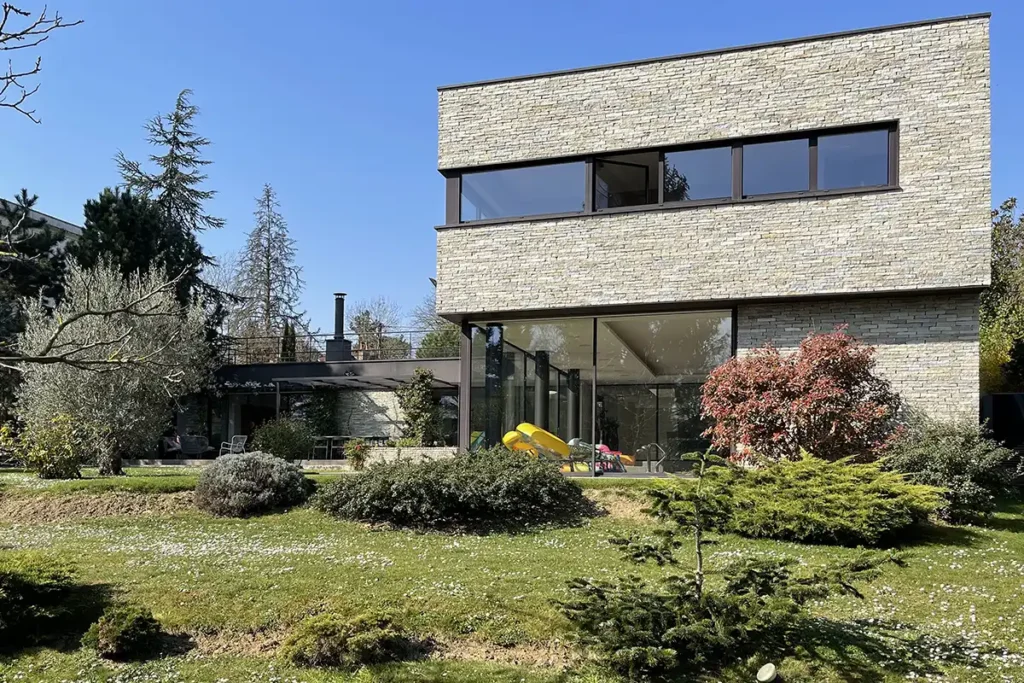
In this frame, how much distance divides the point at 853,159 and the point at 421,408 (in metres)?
12.5

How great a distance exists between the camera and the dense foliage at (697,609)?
5.15 meters

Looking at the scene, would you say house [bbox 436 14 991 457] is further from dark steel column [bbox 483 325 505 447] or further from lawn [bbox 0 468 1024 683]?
lawn [bbox 0 468 1024 683]

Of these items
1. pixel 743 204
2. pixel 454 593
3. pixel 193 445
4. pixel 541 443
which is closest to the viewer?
pixel 454 593

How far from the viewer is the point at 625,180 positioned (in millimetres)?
14875

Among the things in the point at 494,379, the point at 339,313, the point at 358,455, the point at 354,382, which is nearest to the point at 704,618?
the point at 494,379

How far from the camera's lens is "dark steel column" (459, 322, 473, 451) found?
15766 mm

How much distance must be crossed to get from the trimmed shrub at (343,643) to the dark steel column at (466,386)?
984cm

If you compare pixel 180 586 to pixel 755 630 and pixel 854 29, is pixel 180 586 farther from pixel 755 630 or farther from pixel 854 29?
pixel 854 29

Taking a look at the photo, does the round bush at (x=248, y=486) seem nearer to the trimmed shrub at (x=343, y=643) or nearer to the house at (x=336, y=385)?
the trimmed shrub at (x=343, y=643)

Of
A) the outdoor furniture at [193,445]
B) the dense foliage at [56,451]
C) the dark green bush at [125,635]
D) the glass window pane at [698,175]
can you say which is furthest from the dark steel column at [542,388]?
the outdoor furniture at [193,445]

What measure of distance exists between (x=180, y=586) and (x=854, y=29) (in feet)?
44.7

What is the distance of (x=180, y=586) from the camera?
25.0 feet

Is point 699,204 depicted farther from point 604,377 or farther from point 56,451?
point 56,451

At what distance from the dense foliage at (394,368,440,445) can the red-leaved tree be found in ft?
32.0
